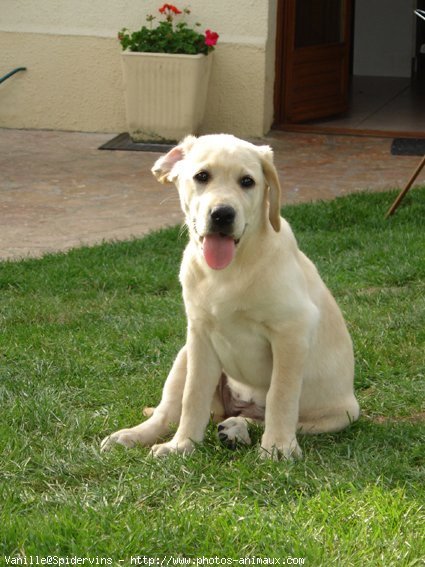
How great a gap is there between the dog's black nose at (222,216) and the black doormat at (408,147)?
24.9 ft

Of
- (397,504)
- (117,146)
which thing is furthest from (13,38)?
Answer: (397,504)

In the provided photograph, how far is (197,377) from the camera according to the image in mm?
4359

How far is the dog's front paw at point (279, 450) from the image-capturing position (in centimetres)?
416

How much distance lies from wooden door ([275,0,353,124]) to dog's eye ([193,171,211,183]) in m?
8.41

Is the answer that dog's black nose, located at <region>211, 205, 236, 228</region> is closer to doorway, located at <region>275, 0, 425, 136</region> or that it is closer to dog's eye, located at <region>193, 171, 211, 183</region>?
dog's eye, located at <region>193, 171, 211, 183</region>

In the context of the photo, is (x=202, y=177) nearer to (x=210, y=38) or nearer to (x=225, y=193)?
(x=225, y=193)

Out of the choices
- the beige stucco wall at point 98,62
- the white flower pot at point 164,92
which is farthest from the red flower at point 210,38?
the beige stucco wall at point 98,62

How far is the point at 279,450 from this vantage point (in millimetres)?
4172

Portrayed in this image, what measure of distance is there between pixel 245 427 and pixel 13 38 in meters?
9.03

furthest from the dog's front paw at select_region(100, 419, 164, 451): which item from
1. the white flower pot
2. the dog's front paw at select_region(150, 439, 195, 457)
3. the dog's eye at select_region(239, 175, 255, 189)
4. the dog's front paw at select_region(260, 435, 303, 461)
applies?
the white flower pot

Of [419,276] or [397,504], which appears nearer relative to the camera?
[397,504]

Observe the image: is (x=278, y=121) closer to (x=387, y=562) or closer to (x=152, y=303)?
(x=152, y=303)

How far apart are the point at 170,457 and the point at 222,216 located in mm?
909

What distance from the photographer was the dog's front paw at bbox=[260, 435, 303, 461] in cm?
416
